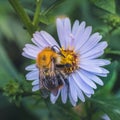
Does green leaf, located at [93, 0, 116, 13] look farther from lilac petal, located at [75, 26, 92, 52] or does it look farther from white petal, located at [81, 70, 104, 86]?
white petal, located at [81, 70, 104, 86]

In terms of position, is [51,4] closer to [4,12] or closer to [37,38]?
[37,38]

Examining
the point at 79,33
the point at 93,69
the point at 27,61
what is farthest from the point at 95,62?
the point at 27,61

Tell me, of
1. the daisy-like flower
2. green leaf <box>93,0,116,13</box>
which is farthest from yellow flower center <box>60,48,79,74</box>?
green leaf <box>93,0,116,13</box>

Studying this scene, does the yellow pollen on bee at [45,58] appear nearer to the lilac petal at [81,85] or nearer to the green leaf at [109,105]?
the lilac petal at [81,85]

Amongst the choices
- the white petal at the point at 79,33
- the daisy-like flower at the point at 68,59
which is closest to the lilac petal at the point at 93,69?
the daisy-like flower at the point at 68,59

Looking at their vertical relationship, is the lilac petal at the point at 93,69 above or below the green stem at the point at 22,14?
below

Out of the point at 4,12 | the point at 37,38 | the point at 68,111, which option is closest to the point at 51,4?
the point at 37,38

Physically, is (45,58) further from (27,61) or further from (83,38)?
(27,61)
